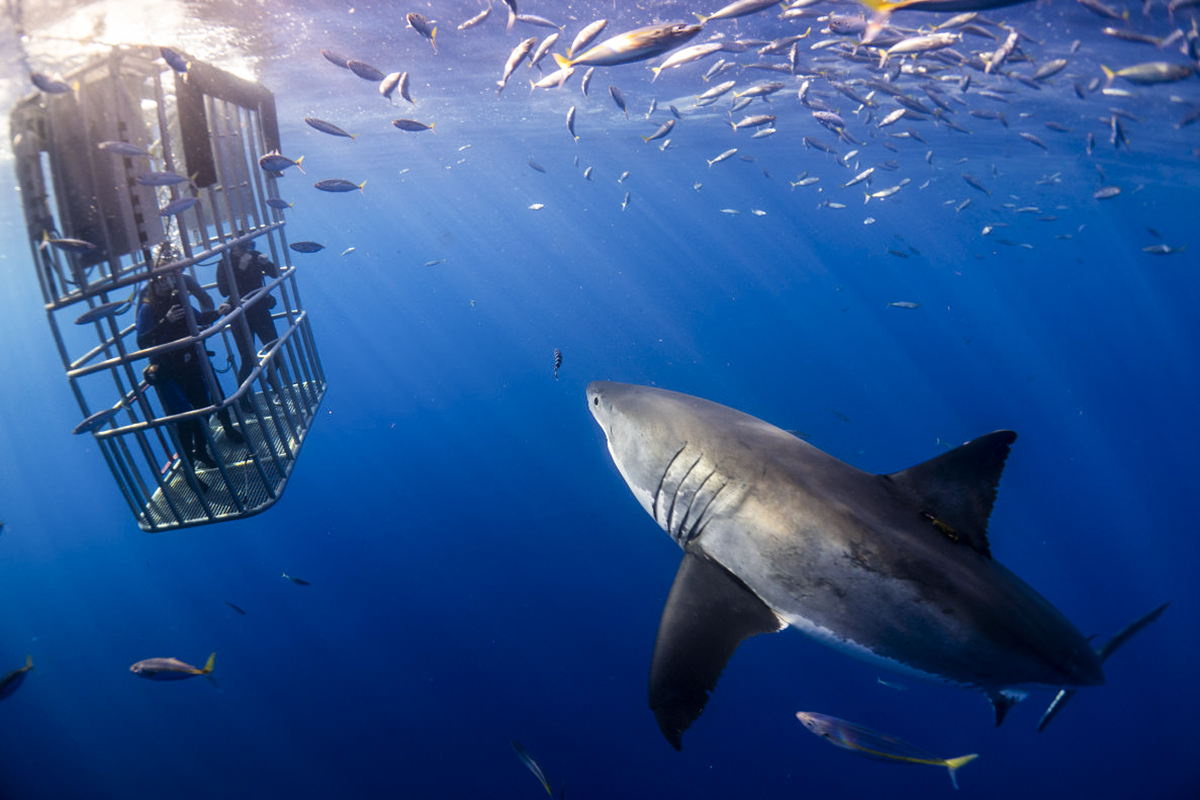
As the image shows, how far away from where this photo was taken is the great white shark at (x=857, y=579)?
206cm

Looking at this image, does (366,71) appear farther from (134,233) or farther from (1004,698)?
(1004,698)

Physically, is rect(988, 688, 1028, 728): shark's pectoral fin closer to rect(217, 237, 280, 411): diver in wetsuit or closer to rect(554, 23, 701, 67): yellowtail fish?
rect(554, 23, 701, 67): yellowtail fish

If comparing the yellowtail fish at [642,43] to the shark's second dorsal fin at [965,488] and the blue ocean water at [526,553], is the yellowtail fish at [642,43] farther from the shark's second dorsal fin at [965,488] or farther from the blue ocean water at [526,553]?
the blue ocean water at [526,553]

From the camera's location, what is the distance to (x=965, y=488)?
2.24 metres

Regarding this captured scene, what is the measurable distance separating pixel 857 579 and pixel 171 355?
5.99 meters

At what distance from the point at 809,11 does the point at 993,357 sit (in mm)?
28680

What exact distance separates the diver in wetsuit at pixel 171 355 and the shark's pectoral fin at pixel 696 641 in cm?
440

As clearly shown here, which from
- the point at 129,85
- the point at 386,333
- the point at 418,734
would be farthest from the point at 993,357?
the point at 386,333

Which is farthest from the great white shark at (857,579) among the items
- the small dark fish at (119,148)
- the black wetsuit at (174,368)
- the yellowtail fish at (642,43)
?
the small dark fish at (119,148)

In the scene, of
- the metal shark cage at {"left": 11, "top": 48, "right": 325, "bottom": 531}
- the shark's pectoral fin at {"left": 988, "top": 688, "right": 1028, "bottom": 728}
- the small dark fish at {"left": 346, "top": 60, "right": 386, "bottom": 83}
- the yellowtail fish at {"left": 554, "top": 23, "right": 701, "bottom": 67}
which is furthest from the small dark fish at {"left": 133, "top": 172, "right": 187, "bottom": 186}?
the shark's pectoral fin at {"left": 988, "top": 688, "right": 1028, "bottom": 728}

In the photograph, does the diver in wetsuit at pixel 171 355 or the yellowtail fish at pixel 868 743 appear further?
the diver in wetsuit at pixel 171 355

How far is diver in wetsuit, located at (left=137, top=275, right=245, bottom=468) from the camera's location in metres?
4.64

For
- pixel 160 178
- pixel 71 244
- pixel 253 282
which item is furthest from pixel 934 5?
pixel 253 282

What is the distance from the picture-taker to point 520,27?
11.8 m
